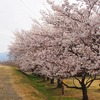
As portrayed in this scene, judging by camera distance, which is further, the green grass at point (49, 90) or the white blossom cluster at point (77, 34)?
the green grass at point (49, 90)

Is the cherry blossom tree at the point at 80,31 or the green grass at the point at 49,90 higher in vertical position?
the cherry blossom tree at the point at 80,31

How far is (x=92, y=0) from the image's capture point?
47.8 feet

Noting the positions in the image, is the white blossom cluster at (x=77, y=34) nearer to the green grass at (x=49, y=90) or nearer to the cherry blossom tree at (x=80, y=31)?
the cherry blossom tree at (x=80, y=31)

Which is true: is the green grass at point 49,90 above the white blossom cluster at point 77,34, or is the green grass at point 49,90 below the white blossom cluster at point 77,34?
below

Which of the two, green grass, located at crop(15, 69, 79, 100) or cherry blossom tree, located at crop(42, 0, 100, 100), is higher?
cherry blossom tree, located at crop(42, 0, 100, 100)

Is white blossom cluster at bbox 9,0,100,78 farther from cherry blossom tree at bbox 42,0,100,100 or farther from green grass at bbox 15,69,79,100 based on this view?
green grass at bbox 15,69,79,100

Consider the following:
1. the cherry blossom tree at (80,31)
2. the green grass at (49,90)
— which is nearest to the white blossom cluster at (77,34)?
the cherry blossom tree at (80,31)

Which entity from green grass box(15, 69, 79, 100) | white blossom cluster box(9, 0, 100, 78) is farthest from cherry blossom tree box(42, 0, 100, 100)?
green grass box(15, 69, 79, 100)

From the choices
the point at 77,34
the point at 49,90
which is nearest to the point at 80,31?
the point at 77,34

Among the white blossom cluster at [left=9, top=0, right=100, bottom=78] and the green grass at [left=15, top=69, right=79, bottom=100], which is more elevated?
the white blossom cluster at [left=9, top=0, right=100, bottom=78]

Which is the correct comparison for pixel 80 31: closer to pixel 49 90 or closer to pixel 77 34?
pixel 77 34

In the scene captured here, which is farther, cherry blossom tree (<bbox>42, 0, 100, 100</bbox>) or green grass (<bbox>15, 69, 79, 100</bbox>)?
green grass (<bbox>15, 69, 79, 100</bbox>)

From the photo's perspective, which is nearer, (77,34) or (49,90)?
(77,34)

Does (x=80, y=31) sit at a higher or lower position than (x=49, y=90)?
higher
